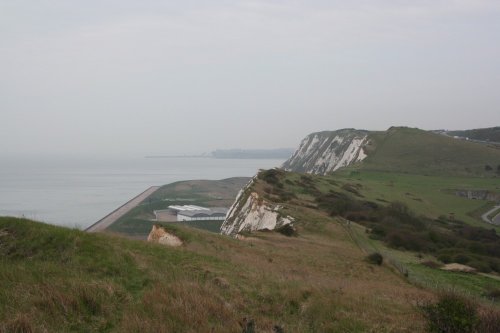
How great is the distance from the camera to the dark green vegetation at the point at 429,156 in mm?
85838

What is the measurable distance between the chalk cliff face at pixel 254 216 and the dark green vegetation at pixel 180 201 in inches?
494

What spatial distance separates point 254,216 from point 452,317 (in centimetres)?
Result: 3223

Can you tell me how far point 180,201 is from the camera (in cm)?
11150

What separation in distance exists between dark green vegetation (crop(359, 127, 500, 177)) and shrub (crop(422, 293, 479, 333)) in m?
81.9

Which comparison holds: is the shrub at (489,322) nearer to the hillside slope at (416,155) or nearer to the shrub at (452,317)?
the shrub at (452,317)

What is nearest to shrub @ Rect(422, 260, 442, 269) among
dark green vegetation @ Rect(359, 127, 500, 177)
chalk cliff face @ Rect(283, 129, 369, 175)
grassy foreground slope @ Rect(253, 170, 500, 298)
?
grassy foreground slope @ Rect(253, 170, 500, 298)

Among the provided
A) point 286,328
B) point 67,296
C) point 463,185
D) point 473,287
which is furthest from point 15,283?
point 463,185

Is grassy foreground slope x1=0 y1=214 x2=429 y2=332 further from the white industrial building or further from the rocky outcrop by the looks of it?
the white industrial building

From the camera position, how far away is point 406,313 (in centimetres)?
925

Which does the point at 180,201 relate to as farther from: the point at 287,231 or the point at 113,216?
the point at 287,231

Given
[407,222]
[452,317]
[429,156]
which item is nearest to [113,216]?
[407,222]

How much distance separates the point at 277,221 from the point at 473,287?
17.3m

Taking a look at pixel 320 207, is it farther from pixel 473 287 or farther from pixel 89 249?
pixel 89 249

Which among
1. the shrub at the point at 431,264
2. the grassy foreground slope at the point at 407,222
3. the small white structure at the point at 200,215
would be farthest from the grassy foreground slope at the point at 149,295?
the small white structure at the point at 200,215
